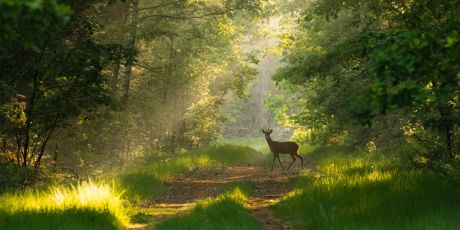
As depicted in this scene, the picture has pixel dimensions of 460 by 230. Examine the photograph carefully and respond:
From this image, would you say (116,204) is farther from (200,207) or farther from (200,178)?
(200,178)

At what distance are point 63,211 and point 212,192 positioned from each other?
5437 millimetres

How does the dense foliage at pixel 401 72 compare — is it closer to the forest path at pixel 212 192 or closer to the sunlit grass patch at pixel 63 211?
the forest path at pixel 212 192

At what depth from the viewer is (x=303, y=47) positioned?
23.5 metres

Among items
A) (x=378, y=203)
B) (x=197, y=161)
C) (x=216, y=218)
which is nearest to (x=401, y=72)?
(x=378, y=203)

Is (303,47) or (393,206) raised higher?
(303,47)

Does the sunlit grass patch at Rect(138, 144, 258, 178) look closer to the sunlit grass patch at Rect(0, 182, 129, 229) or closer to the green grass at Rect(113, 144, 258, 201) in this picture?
the green grass at Rect(113, 144, 258, 201)

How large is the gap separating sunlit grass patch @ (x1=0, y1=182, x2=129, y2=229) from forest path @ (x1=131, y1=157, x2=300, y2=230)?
99 centimetres

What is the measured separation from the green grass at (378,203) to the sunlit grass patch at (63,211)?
3008 millimetres

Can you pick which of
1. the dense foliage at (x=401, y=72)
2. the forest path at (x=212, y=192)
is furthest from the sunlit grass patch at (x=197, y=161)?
the dense foliage at (x=401, y=72)

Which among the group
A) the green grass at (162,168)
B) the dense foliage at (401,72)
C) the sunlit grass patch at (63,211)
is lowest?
the sunlit grass patch at (63,211)

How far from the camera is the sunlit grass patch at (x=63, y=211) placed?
7.06m

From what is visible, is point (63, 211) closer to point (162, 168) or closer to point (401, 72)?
point (401, 72)

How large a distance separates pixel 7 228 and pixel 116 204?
6.95ft

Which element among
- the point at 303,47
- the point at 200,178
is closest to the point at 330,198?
the point at 200,178
